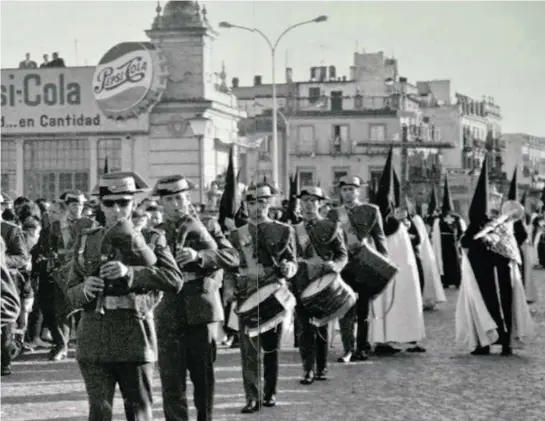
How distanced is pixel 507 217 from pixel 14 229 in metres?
5.64

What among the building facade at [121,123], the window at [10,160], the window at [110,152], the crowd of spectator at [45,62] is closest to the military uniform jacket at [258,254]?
the building facade at [121,123]

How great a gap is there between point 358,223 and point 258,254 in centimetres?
312

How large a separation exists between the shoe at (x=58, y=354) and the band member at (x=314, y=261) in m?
3.25

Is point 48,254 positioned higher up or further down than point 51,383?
higher up

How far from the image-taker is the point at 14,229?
12.3 m

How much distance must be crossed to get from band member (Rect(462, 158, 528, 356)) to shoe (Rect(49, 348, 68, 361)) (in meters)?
4.69

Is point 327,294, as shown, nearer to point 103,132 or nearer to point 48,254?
point 48,254

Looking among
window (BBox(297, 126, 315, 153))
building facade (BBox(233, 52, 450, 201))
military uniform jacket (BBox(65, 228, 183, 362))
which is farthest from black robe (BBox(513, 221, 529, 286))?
window (BBox(297, 126, 315, 153))

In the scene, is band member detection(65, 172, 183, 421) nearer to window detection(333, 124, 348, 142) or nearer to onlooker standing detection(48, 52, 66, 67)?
onlooker standing detection(48, 52, 66, 67)

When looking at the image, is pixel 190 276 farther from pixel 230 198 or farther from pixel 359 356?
pixel 230 198

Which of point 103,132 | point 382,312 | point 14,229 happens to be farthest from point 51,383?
point 103,132

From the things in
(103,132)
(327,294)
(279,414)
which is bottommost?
(279,414)

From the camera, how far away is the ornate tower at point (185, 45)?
101 ft

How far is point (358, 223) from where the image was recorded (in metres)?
13.2
